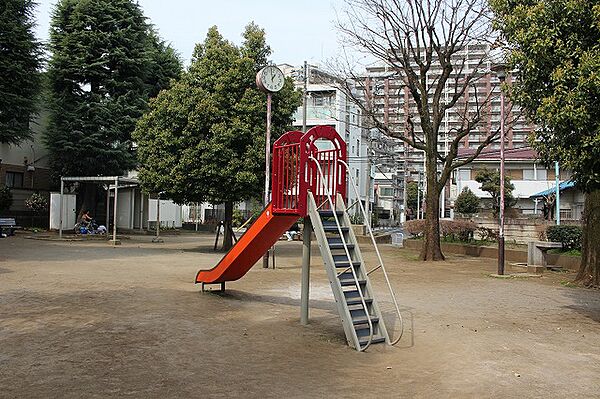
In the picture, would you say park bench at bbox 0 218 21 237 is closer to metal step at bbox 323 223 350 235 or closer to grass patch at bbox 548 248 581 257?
metal step at bbox 323 223 350 235

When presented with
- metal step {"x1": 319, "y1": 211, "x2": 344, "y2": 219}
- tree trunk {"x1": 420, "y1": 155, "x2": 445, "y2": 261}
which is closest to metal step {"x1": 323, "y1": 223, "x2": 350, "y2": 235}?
metal step {"x1": 319, "y1": 211, "x2": 344, "y2": 219}

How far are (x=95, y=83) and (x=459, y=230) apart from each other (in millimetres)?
20637

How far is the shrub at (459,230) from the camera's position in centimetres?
2567

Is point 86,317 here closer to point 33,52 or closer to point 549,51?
point 549,51

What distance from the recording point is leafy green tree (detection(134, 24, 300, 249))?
1834 centimetres

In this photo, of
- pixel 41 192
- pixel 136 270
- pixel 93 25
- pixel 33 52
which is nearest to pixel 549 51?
pixel 136 270

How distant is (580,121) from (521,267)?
11.6m

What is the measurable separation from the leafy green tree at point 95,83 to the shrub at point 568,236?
831 inches

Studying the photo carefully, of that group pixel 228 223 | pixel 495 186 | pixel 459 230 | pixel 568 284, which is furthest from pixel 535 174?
pixel 568 284

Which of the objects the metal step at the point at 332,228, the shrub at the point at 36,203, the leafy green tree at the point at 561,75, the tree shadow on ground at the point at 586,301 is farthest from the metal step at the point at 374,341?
the shrub at the point at 36,203

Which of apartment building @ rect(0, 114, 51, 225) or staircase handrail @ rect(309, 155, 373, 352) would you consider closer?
staircase handrail @ rect(309, 155, 373, 352)

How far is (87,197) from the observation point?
3097cm

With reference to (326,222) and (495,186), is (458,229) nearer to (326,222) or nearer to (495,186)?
(495,186)

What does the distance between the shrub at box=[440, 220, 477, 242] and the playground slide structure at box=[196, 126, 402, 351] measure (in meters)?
17.8
